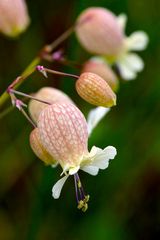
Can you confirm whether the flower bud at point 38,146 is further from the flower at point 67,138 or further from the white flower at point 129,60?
the white flower at point 129,60

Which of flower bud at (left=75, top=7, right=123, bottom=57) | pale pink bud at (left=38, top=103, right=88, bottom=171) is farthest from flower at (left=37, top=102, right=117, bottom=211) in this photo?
flower bud at (left=75, top=7, right=123, bottom=57)

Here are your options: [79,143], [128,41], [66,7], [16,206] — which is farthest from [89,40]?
[66,7]

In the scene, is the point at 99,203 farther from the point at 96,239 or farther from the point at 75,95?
the point at 75,95

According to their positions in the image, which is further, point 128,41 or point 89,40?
point 128,41

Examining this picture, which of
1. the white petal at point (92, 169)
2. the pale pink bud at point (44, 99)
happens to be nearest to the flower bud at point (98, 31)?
the pale pink bud at point (44, 99)

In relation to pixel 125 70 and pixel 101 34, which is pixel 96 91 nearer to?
pixel 101 34

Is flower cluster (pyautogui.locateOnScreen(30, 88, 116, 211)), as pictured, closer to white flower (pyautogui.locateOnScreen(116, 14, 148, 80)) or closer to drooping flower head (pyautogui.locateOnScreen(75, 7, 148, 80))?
drooping flower head (pyautogui.locateOnScreen(75, 7, 148, 80))
